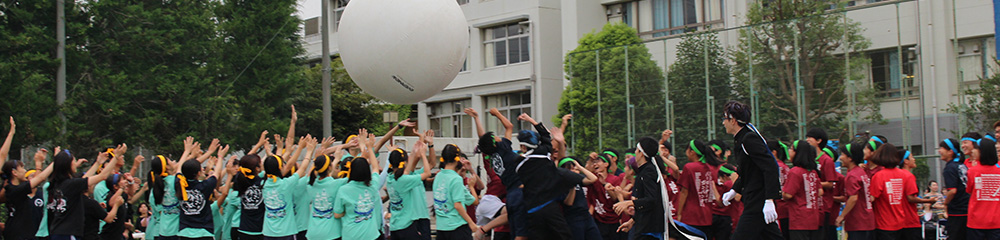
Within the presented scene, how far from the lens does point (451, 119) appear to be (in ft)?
122

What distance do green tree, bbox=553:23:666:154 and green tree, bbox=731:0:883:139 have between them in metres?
2.06

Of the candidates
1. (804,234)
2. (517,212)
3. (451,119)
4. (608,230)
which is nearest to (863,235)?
(804,234)

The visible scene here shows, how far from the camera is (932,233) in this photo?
13.4 meters

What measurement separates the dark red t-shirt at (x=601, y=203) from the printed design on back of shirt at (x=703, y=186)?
115cm

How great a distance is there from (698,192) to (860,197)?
1.86 m

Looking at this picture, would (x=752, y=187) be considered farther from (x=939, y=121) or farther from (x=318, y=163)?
(x=939, y=121)

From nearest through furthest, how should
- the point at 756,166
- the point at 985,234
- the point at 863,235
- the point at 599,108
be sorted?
the point at 756,166, the point at 985,234, the point at 863,235, the point at 599,108

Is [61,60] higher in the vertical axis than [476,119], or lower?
higher

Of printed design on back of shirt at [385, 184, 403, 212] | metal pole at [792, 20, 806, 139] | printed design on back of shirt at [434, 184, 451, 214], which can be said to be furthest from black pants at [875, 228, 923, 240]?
metal pole at [792, 20, 806, 139]

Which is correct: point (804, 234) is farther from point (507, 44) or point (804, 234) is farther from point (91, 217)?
point (507, 44)

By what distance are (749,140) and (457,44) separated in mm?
2663

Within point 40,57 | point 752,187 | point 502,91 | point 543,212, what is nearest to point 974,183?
point 752,187

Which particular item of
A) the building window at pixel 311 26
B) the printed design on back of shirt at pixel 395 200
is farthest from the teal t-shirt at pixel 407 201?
the building window at pixel 311 26

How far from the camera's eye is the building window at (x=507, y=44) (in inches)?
1323
